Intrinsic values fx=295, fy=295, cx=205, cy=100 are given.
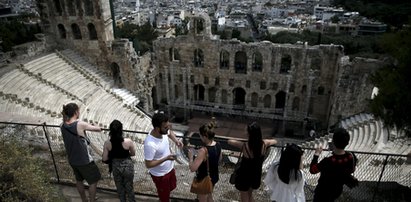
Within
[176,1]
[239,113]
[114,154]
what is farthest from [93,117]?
[176,1]

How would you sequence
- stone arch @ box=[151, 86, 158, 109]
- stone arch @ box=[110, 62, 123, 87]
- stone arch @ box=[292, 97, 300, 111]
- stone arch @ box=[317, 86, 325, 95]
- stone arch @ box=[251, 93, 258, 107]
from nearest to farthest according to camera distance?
stone arch @ box=[317, 86, 325, 95], stone arch @ box=[110, 62, 123, 87], stone arch @ box=[292, 97, 300, 111], stone arch @ box=[251, 93, 258, 107], stone arch @ box=[151, 86, 158, 109]

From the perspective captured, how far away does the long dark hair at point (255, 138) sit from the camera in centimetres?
509

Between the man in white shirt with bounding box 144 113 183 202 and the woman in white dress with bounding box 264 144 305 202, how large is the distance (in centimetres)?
190

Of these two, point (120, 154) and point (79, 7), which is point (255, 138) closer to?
point (120, 154)

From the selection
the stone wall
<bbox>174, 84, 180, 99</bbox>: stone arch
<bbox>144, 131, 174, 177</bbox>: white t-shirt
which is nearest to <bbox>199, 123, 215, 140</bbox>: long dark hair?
<bbox>144, 131, 174, 177</bbox>: white t-shirt

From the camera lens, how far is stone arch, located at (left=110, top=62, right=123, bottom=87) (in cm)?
2364

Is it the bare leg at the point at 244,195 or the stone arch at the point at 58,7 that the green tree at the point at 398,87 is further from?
the stone arch at the point at 58,7

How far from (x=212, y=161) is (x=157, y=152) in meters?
1.07

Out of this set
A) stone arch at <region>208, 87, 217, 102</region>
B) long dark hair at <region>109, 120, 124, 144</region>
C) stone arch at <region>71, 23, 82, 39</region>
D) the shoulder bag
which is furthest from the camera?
stone arch at <region>208, 87, 217, 102</region>

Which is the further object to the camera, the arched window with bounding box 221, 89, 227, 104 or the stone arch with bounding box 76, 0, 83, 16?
the arched window with bounding box 221, 89, 227, 104

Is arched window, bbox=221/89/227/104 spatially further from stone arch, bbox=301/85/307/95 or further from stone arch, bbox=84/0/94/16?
stone arch, bbox=84/0/94/16

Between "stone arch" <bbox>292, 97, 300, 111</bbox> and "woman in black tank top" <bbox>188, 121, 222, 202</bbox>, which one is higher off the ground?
"woman in black tank top" <bbox>188, 121, 222, 202</bbox>

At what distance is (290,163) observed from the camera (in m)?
4.85

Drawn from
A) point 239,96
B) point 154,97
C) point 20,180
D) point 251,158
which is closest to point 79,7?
point 154,97
